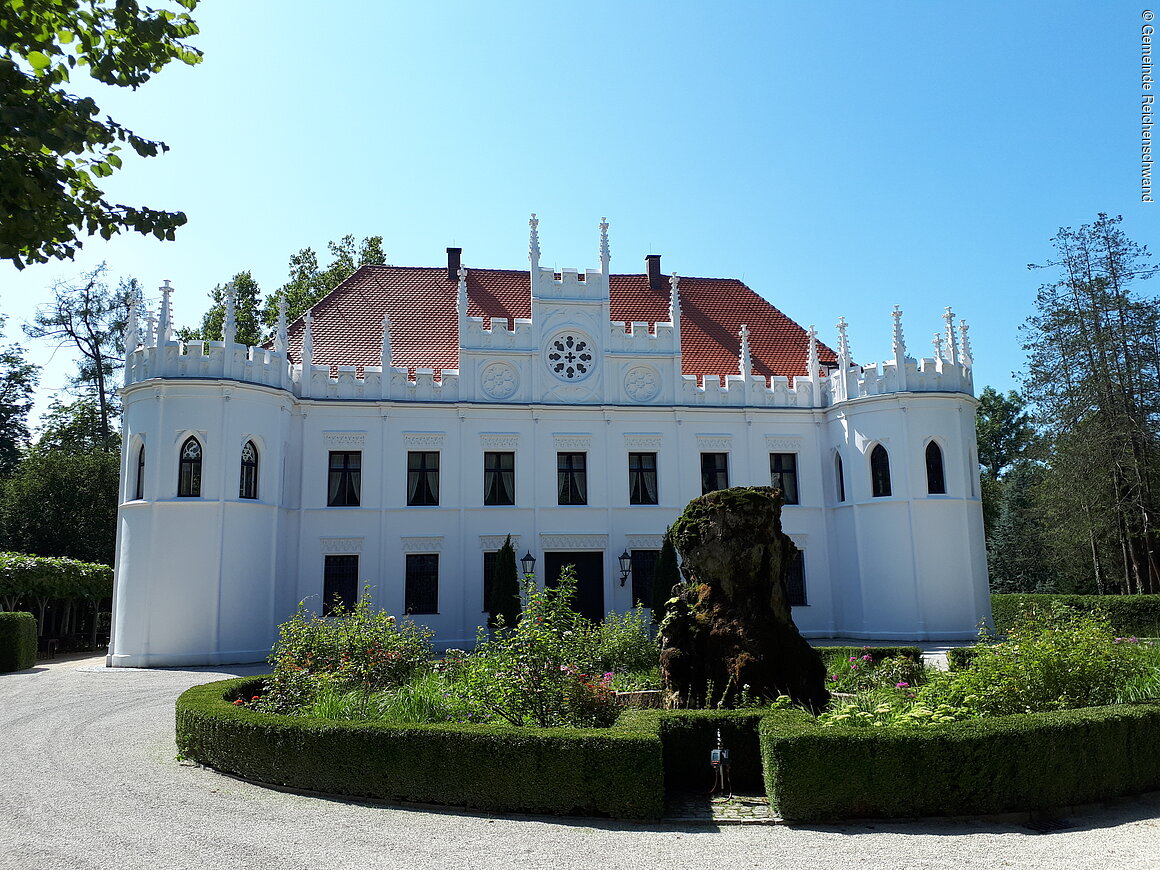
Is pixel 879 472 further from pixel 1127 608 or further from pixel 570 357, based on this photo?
pixel 570 357

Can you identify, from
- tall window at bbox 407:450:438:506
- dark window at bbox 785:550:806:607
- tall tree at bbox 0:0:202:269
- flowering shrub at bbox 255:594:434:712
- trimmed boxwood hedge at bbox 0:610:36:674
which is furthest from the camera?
dark window at bbox 785:550:806:607

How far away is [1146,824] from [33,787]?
1152cm

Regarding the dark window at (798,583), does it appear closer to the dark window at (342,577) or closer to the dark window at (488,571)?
the dark window at (488,571)

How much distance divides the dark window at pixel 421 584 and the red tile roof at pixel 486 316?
6434 mm

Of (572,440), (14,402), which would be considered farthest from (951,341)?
(14,402)

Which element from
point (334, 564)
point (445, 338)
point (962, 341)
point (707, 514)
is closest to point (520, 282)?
point (445, 338)

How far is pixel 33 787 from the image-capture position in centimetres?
974

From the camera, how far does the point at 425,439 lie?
2717 cm

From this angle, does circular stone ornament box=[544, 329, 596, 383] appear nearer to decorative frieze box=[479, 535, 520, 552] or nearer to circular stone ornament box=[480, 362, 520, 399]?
circular stone ornament box=[480, 362, 520, 399]

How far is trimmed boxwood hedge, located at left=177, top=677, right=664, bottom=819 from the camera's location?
8.24m

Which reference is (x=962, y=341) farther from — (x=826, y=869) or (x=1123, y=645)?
(x=826, y=869)

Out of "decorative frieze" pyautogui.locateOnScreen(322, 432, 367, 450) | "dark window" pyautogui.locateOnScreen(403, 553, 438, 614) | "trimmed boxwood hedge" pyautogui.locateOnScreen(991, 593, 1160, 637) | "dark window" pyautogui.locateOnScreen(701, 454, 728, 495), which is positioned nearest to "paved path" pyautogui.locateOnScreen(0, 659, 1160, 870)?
"dark window" pyautogui.locateOnScreen(403, 553, 438, 614)

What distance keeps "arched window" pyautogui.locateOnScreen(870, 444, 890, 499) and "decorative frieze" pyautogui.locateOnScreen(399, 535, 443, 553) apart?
13876 mm

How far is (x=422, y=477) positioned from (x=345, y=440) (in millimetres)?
2611
